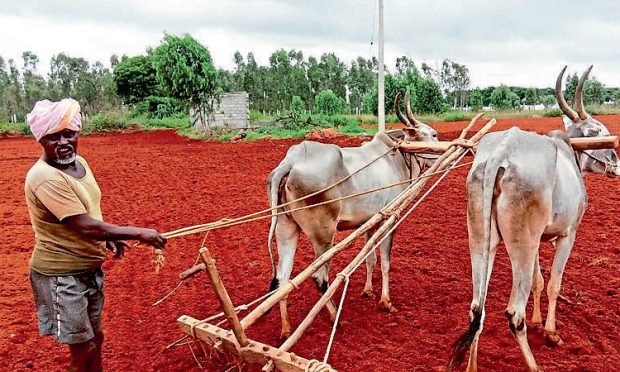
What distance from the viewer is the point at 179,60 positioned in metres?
27.1

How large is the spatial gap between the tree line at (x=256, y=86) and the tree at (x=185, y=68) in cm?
6

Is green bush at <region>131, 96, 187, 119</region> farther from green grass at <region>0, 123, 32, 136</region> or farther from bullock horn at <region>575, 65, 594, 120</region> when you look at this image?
bullock horn at <region>575, 65, 594, 120</region>

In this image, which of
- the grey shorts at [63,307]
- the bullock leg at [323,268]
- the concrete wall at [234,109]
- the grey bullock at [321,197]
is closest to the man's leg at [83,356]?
the grey shorts at [63,307]

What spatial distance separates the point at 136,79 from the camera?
5016cm

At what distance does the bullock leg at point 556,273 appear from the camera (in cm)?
436

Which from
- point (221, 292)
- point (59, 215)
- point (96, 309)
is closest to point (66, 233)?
point (59, 215)

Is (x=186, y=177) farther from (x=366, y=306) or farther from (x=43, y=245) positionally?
(x=43, y=245)

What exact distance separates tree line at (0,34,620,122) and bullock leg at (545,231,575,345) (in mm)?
25452

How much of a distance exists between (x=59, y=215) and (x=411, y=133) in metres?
4.41

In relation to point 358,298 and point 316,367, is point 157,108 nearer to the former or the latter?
point 358,298

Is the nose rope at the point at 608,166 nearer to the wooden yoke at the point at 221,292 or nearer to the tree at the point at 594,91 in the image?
the wooden yoke at the point at 221,292

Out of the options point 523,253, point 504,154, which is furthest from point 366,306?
point 504,154

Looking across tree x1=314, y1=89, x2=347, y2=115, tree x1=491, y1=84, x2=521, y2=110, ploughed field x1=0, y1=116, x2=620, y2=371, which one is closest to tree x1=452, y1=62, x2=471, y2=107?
tree x1=491, y1=84, x2=521, y2=110

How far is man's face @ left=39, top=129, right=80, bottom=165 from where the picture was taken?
2914 mm
